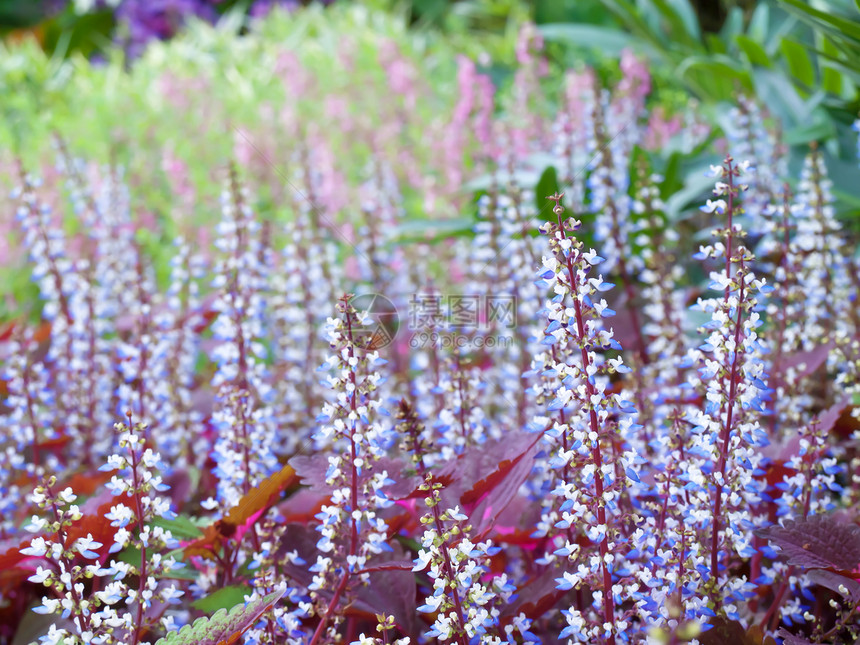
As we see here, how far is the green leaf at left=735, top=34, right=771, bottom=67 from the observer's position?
8.20ft

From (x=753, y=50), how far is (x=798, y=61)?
18 centimetres

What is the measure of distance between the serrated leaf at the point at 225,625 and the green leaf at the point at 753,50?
2177 millimetres

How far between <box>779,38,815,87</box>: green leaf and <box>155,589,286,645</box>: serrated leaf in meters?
2.24

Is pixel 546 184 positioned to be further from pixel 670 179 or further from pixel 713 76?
pixel 713 76

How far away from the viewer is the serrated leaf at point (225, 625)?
1055 mm

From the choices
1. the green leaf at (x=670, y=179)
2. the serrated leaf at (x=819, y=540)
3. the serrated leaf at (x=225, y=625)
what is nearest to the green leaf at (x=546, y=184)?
the green leaf at (x=670, y=179)

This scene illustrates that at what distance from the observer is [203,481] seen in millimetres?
1991

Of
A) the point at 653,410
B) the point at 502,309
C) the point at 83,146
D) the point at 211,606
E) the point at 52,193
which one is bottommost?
the point at 211,606

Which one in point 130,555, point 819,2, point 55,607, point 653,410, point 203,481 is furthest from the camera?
point 819,2

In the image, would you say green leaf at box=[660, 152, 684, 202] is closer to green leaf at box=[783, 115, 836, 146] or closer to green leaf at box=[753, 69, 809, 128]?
green leaf at box=[783, 115, 836, 146]

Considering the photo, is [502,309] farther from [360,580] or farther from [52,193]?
[52,193]

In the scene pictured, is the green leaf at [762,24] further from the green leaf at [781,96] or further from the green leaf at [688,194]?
the green leaf at [688,194]

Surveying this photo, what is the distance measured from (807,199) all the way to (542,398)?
3.06 ft

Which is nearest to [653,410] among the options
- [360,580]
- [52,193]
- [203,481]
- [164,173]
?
[360,580]
